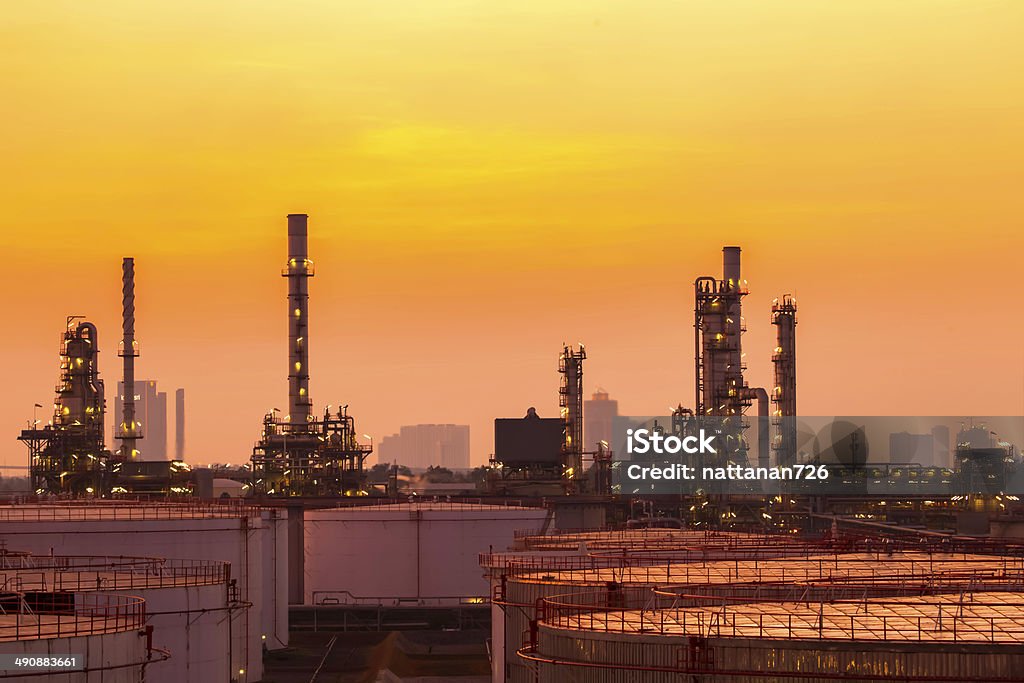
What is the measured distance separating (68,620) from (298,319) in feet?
212

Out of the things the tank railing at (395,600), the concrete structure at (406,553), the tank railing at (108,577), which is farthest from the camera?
the concrete structure at (406,553)

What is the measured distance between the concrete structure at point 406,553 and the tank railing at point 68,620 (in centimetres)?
3633

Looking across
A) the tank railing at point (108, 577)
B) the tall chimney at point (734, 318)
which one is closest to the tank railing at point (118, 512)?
the tank railing at point (108, 577)

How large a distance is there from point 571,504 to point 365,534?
74.2 feet

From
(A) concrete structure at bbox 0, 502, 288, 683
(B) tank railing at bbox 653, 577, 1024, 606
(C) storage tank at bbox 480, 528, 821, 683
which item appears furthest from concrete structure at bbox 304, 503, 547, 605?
(B) tank railing at bbox 653, 577, 1024, 606

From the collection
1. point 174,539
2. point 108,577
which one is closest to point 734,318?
point 174,539

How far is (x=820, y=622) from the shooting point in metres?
27.6

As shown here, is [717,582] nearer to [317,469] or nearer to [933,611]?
[933,611]

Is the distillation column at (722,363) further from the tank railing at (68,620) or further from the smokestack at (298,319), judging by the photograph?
the tank railing at (68,620)

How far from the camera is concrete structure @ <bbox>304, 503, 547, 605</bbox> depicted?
2857 inches

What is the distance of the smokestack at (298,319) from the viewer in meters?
95.6

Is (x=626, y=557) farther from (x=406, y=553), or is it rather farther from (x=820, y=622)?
(x=406, y=553)

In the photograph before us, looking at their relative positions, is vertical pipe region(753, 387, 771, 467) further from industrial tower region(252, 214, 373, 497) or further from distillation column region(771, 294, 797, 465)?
industrial tower region(252, 214, 373, 497)

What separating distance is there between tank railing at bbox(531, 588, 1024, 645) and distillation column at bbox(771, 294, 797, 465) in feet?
246
